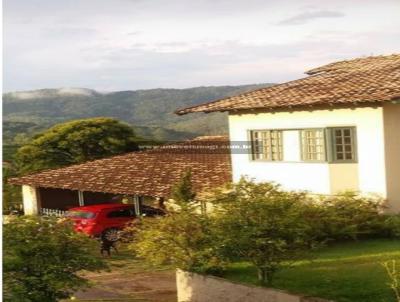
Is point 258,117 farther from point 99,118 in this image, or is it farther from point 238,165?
point 99,118

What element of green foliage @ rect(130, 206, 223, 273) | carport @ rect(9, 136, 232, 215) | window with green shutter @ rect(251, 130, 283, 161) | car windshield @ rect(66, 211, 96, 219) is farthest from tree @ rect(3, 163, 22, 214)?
green foliage @ rect(130, 206, 223, 273)

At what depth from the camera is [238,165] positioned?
1756cm

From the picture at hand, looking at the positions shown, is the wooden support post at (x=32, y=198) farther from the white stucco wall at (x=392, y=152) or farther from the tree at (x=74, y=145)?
the white stucco wall at (x=392, y=152)

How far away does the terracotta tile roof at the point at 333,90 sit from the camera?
565 inches

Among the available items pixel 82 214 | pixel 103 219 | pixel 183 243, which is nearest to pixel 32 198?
pixel 82 214

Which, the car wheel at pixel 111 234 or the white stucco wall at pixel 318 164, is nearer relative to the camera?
the white stucco wall at pixel 318 164

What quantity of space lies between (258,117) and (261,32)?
17.1 ft

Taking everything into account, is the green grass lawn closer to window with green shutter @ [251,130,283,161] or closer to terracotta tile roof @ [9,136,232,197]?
window with green shutter @ [251,130,283,161]

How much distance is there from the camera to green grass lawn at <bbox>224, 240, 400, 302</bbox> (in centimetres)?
981

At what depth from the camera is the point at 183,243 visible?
11.2 m

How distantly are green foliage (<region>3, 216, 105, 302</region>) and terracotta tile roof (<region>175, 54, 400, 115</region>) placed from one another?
7.28 metres

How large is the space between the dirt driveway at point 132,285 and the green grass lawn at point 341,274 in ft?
4.50

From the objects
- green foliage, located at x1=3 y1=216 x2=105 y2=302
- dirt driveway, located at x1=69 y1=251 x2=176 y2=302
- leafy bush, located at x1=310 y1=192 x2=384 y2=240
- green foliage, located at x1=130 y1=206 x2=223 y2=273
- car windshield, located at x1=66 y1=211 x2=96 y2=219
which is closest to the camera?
green foliage, located at x1=3 y1=216 x2=105 y2=302

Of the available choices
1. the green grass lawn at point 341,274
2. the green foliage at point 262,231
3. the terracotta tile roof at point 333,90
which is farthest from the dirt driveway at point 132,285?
the terracotta tile roof at point 333,90
